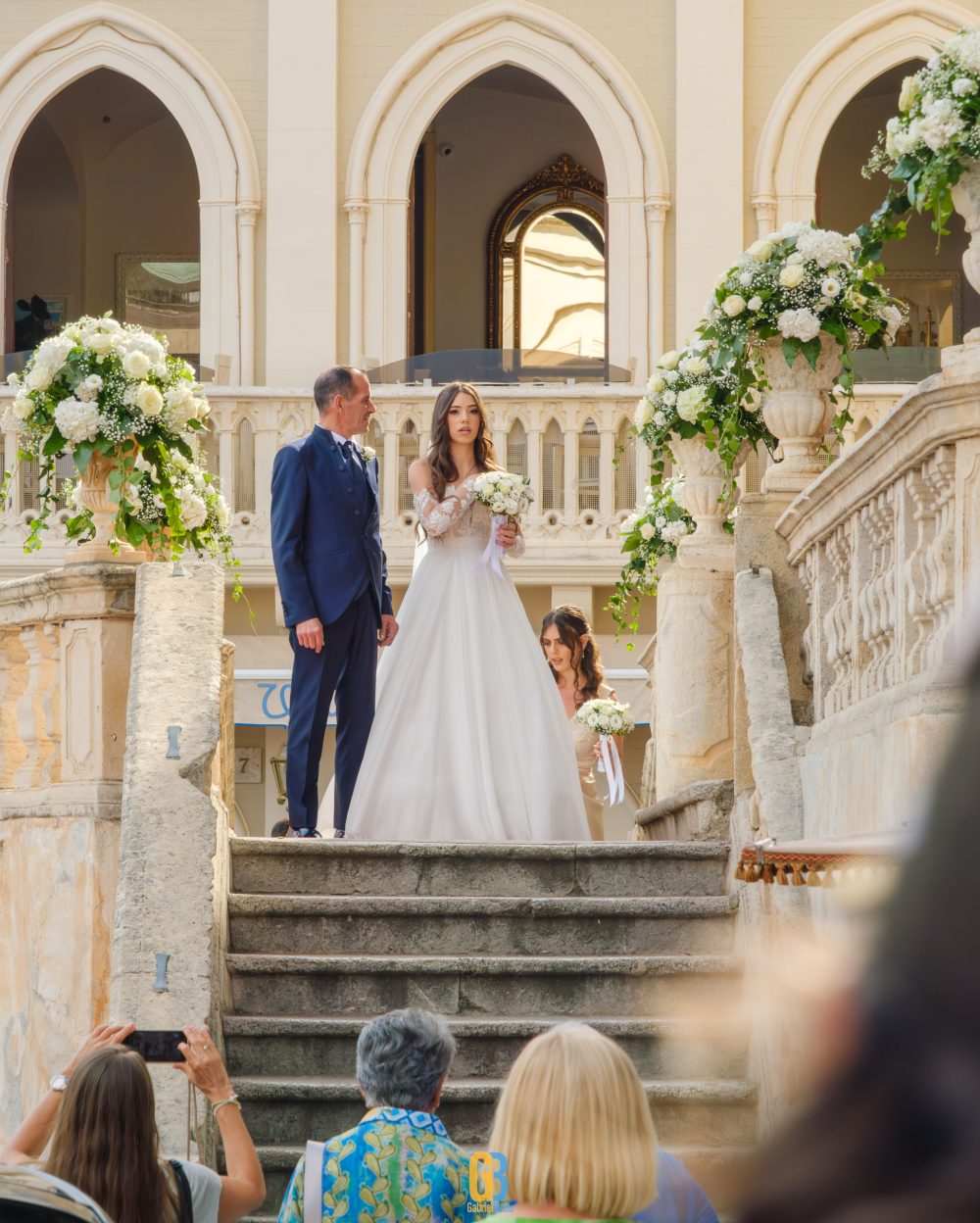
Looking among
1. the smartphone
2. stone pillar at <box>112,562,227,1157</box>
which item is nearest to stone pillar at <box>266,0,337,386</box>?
stone pillar at <box>112,562,227,1157</box>

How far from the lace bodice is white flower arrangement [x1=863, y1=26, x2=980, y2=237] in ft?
8.92

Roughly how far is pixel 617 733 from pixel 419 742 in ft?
5.37

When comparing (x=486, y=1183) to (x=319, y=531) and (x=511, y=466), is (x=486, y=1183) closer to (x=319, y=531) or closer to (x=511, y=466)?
(x=319, y=531)

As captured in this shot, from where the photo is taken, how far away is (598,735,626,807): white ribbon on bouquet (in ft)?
28.5

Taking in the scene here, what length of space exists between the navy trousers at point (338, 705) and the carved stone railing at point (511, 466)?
587cm

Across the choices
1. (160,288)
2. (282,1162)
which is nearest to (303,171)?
(160,288)

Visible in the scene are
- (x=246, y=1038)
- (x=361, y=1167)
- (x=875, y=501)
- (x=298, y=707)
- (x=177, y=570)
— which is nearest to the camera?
(x=361, y=1167)

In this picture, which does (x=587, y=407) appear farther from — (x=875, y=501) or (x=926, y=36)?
(x=875, y=501)

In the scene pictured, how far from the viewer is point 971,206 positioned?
5.03 m

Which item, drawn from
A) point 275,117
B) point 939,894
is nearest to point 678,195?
point 275,117

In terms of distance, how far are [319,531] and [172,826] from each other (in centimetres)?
219

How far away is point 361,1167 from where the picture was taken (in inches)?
125

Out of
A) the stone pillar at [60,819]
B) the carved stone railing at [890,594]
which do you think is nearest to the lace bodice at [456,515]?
the stone pillar at [60,819]

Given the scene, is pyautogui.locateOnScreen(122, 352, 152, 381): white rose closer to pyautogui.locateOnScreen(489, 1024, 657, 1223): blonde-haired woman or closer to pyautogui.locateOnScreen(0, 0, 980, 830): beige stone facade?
pyautogui.locateOnScreen(489, 1024, 657, 1223): blonde-haired woman
